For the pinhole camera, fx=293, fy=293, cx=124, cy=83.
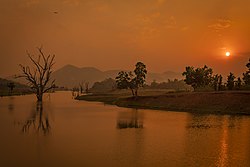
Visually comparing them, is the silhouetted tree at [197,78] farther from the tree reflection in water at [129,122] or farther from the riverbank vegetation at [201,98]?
the tree reflection in water at [129,122]

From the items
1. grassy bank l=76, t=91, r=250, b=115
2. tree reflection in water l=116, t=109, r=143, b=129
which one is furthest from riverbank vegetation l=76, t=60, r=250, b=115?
tree reflection in water l=116, t=109, r=143, b=129

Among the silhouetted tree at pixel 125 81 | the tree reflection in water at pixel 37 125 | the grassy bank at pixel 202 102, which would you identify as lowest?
the tree reflection in water at pixel 37 125

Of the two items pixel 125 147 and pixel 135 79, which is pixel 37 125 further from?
pixel 135 79

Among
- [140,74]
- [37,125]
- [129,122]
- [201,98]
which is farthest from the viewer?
[140,74]

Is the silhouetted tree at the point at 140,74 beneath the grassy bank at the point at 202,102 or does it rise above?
above

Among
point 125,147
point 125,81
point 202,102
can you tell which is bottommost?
point 125,147

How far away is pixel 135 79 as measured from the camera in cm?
9606

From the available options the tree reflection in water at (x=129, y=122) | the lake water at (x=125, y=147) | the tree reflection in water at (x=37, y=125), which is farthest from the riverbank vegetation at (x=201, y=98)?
the tree reflection in water at (x=37, y=125)

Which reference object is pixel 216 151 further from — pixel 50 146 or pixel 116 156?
pixel 50 146

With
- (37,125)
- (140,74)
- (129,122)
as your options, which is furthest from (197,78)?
(37,125)

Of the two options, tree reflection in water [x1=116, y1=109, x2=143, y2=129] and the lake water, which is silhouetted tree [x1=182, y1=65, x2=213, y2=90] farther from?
the lake water

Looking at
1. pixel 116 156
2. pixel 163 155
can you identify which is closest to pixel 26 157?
pixel 116 156

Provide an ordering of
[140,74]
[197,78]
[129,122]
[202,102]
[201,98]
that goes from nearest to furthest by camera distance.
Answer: [129,122] < [202,102] < [201,98] < [140,74] < [197,78]

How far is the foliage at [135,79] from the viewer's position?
94.6 metres
